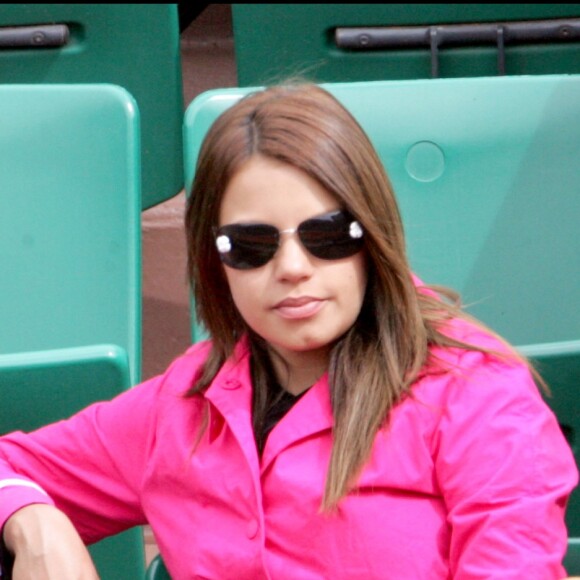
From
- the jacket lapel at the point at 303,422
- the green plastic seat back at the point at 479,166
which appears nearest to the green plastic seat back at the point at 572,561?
the jacket lapel at the point at 303,422

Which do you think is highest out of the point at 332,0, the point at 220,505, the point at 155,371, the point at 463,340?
the point at 332,0

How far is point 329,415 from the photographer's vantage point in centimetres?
91

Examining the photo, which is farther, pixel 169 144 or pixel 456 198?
pixel 169 144

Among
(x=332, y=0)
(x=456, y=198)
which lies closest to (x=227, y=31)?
(x=332, y=0)

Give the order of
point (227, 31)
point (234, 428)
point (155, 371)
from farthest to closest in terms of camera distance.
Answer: point (227, 31)
point (155, 371)
point (234, 428)

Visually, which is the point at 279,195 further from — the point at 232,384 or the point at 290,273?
the point at 232,384

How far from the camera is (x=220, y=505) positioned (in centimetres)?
94

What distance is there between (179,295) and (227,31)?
1.54 feet

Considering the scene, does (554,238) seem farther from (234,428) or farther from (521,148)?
(234,428)

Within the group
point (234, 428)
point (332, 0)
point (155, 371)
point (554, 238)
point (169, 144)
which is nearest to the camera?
point (234, 428)

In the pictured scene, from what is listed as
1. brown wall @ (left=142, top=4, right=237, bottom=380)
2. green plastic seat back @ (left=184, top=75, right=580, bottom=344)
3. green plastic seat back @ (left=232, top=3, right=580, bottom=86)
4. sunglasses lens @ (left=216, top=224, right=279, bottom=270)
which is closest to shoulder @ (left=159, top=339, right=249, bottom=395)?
sunglasses lens @ (left=216, top=224, right=279, bottom=270)

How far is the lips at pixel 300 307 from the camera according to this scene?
875 mm

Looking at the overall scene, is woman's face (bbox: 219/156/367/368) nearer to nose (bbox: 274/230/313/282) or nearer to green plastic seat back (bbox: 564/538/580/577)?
nose (bbox: 274/230/313/282)

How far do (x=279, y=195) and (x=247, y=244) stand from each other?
1.6 inches
